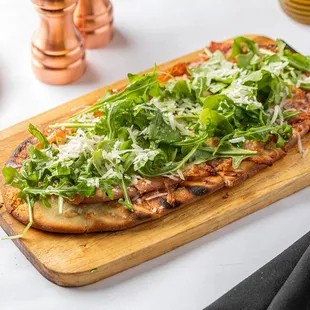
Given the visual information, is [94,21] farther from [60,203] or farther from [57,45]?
[60,203]

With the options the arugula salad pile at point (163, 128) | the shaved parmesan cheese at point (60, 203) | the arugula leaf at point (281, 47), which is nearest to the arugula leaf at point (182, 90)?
the arugula salad pile at point (163, 128)

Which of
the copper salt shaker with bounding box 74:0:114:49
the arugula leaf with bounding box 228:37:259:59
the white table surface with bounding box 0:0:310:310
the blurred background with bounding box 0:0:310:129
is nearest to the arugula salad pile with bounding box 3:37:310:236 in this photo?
the arugula leaf with bounding box 228:37:259:59

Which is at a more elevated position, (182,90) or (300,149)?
(182,90)

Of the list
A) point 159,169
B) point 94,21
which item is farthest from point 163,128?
point 94,21

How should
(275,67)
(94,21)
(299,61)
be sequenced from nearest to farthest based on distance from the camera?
(275,67)
(299,61)
(94,21)

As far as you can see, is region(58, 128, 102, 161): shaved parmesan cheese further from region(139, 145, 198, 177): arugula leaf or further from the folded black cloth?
the folded black cloth

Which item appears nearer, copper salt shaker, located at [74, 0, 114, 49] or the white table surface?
the white table surface

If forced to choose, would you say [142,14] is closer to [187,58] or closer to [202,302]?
[187,58]
